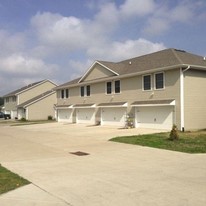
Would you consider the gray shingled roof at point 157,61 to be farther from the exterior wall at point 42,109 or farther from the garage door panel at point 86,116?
the exterior wall at point 42,109

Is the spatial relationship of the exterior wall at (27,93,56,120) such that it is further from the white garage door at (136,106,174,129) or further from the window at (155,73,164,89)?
the window at (155,73,164,89)

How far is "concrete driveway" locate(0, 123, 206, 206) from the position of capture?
691cm

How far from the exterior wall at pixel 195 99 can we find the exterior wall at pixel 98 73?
9350 mm

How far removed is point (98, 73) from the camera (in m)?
35.1

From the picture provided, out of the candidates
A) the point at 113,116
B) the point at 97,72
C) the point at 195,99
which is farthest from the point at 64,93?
the point at 195,99

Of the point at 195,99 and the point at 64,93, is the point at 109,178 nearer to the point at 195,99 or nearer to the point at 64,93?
the point at 195,99

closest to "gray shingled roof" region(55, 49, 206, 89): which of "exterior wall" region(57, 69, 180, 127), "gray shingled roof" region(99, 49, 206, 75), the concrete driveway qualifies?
"gray shingled roof" region(99, 49, 206, 75)

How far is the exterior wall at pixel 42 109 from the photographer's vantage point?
5733 cm

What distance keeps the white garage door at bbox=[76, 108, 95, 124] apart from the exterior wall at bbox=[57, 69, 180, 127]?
94 centimetres

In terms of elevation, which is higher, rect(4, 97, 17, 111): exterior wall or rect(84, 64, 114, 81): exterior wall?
rect(84, 64, 114, 81): exterior wall

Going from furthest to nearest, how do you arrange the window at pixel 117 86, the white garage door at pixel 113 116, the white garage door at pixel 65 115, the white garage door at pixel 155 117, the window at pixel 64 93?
the window at pixel 64 93
the white garage door at pixel 65 115
the window at pixel 117 86
the white garage door at pixel 113 116
the white garage door at pixel 155 117

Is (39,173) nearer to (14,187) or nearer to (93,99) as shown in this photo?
(14,187)

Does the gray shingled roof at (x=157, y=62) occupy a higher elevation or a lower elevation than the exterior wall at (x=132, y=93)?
higher

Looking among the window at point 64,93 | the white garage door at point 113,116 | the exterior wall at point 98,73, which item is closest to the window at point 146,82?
the white garage door at point 113,116
